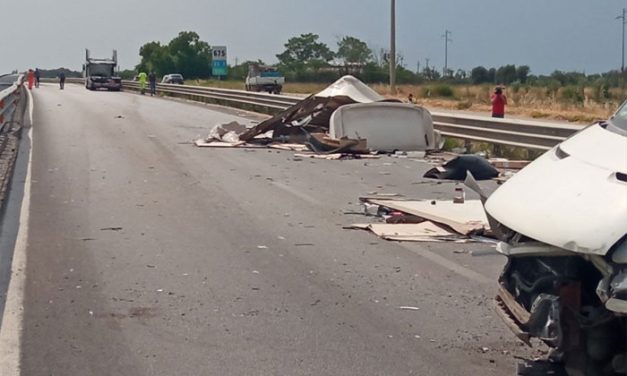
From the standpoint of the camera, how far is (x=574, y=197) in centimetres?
502

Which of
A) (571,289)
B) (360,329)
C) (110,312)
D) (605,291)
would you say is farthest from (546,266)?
(110,312)

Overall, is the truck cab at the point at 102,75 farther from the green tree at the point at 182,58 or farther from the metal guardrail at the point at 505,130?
the metal guardrail at the point at 505,130

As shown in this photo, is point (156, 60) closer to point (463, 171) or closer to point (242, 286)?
point (463, 171)

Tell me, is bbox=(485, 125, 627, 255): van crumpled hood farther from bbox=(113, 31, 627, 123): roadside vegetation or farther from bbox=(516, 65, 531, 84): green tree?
bbox=(516, 65, 531, 84): green tree

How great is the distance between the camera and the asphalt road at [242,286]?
6570 mm

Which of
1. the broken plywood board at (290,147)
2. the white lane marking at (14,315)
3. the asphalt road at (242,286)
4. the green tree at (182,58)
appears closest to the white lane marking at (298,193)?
the asphalt road at (242,286)

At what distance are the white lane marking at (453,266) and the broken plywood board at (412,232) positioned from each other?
1.56 ft

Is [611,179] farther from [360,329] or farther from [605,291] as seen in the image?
[360,329]

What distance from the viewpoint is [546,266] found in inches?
203

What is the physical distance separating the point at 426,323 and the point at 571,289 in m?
2.48

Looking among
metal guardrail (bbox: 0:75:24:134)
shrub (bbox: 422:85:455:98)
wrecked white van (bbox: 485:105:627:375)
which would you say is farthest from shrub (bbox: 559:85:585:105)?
wrecked white van (bbox: 485:105:627:375)

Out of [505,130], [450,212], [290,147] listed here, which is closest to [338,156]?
[290,147]

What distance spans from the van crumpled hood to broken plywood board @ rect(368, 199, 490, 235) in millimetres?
4791

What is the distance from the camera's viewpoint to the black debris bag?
16.3 metres
